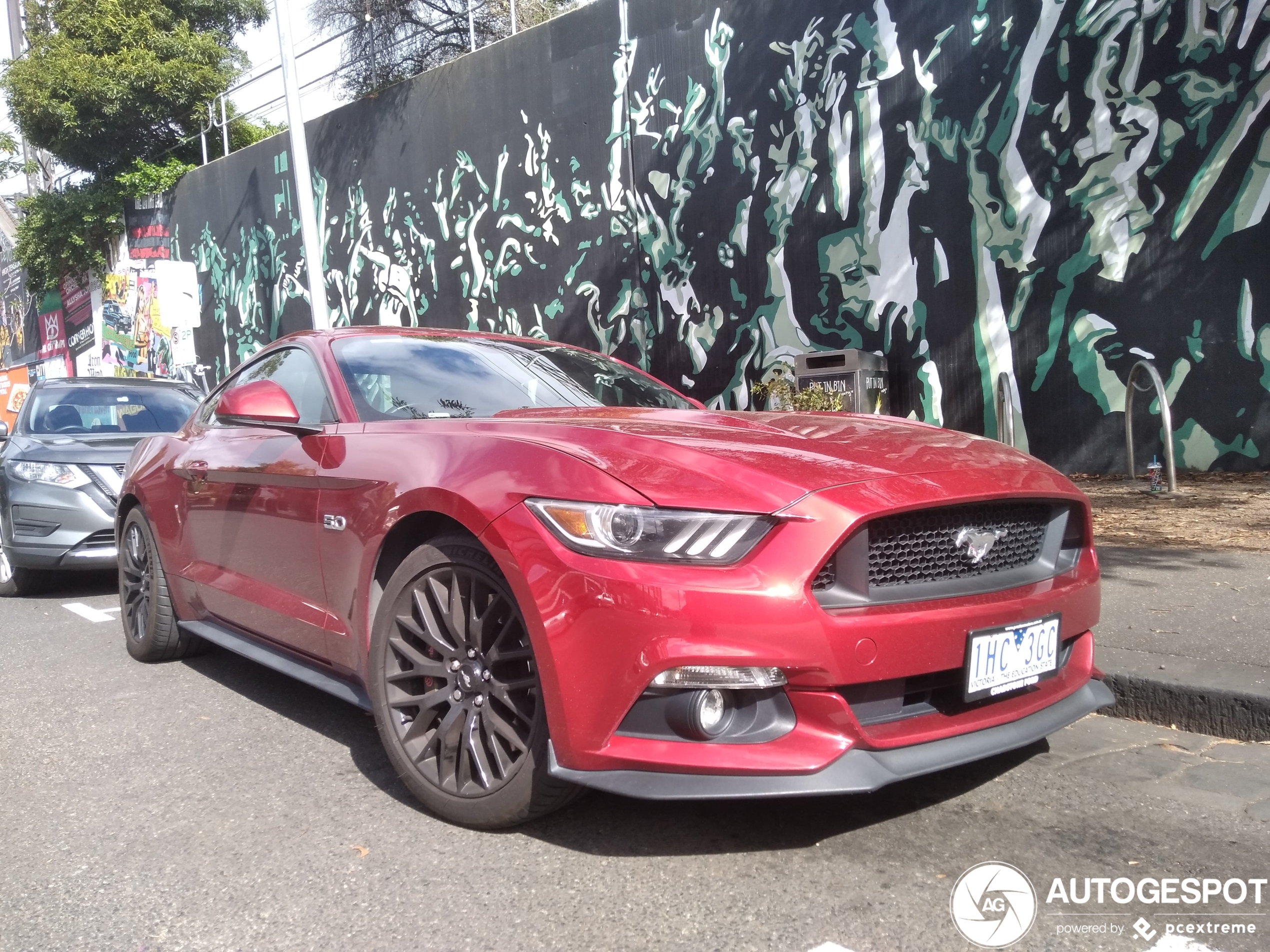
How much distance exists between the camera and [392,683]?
2996 millimetres

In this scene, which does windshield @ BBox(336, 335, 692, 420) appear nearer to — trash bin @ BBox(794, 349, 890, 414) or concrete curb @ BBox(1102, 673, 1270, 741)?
concrete curb @ BBox(1102, 673, 1270, 741)

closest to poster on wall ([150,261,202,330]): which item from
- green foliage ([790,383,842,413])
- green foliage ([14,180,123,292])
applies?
green foliage ([14,180,123,292])

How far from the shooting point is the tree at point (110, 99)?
73.5 feet

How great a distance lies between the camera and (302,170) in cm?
1307

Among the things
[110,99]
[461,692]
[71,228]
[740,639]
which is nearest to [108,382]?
[461,692]

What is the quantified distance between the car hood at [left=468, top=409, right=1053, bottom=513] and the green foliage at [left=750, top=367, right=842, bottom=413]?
5.43 m

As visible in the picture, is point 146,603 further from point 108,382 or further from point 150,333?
point 150,333

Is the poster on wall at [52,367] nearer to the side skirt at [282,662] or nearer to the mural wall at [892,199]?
the mural wall at [892,199]

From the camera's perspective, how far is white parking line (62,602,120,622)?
20.6 ft

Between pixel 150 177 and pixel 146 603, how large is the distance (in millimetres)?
20438

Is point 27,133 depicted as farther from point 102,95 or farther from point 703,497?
point 703,497

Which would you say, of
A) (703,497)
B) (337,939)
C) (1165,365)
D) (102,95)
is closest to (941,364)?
(1165,365)

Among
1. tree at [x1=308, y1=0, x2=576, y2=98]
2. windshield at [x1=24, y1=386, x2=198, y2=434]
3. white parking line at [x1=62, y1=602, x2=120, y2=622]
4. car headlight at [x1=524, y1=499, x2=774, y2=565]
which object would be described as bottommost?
white parking line at [x1=62, y1=602, x2=120, y2=622]

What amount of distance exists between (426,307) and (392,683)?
44.2 ft
